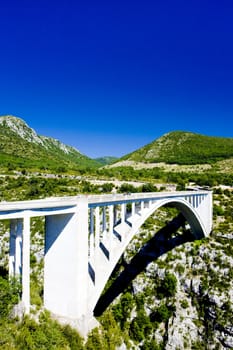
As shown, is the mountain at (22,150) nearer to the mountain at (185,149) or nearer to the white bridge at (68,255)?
the mountain at (185,149)

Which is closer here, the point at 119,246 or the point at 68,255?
the point at 68,255

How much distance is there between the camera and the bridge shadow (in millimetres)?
31019

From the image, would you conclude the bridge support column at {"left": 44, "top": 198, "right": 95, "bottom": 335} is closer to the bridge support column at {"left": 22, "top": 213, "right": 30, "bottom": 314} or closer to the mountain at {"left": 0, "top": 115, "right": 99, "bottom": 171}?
the bridge support column at {"left": 22, "top": 213, "right": 30, "bottom": 314}

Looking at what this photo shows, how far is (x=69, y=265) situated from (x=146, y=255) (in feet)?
61.3

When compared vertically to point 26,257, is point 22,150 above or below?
above

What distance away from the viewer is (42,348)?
13.7 meters

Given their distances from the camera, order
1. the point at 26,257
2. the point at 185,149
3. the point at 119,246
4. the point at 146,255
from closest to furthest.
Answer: the point at 26,257 < the point at 119,246 < the point at 146,255 < the point at 185,149

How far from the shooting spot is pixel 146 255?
3388 cm

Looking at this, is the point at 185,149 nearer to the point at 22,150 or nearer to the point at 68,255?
the point at 22,150

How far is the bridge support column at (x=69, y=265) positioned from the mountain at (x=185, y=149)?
86.3 metres

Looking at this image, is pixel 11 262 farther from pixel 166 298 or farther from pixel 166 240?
pixel 166 240

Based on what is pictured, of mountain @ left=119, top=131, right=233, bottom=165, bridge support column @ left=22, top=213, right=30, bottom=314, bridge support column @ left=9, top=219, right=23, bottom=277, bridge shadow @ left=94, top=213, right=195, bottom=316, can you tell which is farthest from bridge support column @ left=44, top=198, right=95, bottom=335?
mountain @ left=119, top=131, right=233, bottom=165

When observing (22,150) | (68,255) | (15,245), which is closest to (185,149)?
(22,150)

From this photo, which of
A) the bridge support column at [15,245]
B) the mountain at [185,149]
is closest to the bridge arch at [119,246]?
the bridge support column at [15,245]
